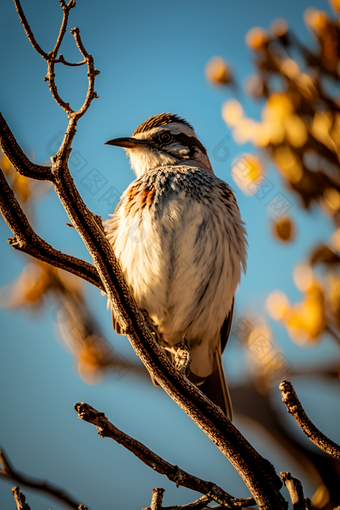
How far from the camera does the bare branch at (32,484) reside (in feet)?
6.08

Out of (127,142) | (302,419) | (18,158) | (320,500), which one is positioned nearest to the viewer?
(302,419)

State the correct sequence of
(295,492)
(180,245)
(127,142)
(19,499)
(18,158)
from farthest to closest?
(127,142)
(180,245)
(19,499)
(295,492)
(18,158)

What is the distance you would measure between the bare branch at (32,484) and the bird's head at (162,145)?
2532 millimetres

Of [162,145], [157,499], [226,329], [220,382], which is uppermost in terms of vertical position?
[162,145]

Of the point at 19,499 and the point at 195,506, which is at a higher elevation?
the point at 19,499

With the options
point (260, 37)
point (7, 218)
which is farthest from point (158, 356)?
point (260, 37)

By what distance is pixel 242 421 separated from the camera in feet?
17.4

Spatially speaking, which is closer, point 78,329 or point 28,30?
point 28,30

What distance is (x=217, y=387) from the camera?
362 centimetres

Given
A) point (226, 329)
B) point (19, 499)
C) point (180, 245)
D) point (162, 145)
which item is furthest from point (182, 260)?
point (19, 499)

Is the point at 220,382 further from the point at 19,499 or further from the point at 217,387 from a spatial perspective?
the point at 19,499

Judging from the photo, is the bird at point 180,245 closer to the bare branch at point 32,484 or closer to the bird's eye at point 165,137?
the bird's eye at point 165,137

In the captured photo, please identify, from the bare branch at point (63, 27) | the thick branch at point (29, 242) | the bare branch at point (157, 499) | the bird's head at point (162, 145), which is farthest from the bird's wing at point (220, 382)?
the bare branch at point (63, 27)

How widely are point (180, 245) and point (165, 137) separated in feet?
4.15
